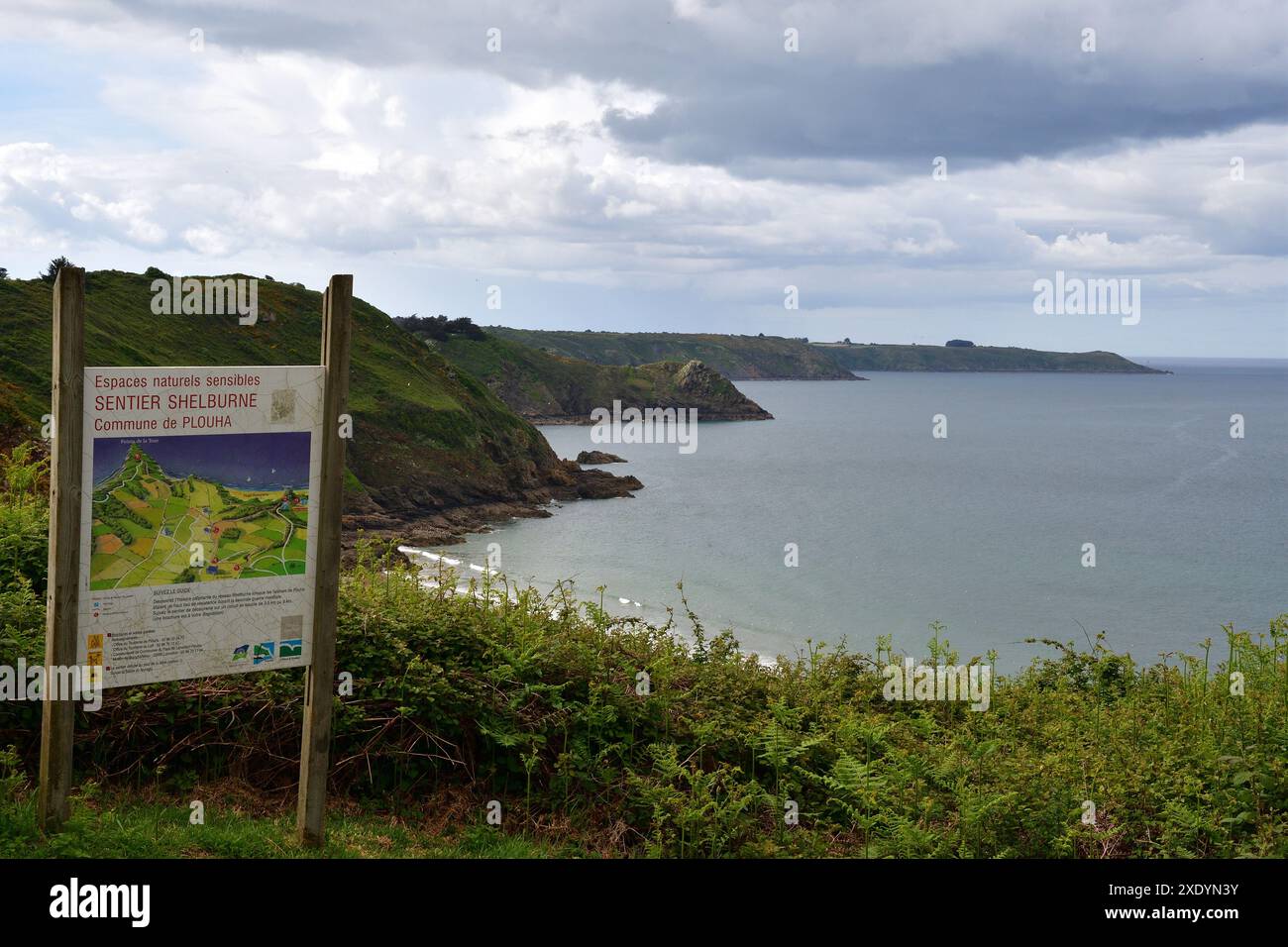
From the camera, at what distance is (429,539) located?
48031 millimetres

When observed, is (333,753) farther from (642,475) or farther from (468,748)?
(642,475)

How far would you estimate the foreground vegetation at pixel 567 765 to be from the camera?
24.3 ft

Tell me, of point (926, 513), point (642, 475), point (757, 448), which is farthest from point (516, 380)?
point (926, 513)

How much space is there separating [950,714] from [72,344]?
970cm

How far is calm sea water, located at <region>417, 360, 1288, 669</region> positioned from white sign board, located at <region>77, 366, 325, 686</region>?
24485mm

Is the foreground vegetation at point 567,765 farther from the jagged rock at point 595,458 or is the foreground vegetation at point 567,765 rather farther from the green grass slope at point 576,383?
the green grass slope at point 576,383

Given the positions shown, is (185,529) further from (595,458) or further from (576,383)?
(576,383)

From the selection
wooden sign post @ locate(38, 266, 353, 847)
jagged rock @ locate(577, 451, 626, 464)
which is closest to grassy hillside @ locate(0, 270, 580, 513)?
jagged rock @ locate(577, 451, 626, 464)

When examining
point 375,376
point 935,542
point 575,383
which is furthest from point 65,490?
point 575,383

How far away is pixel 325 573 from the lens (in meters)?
6.97

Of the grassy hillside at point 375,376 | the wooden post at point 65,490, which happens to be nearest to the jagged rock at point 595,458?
the grassy hillside at point 375,376

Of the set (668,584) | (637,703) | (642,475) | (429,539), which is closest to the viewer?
(637,703)

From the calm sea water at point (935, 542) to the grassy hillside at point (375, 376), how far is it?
17.7ft

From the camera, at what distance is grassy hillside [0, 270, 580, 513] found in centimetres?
4834
